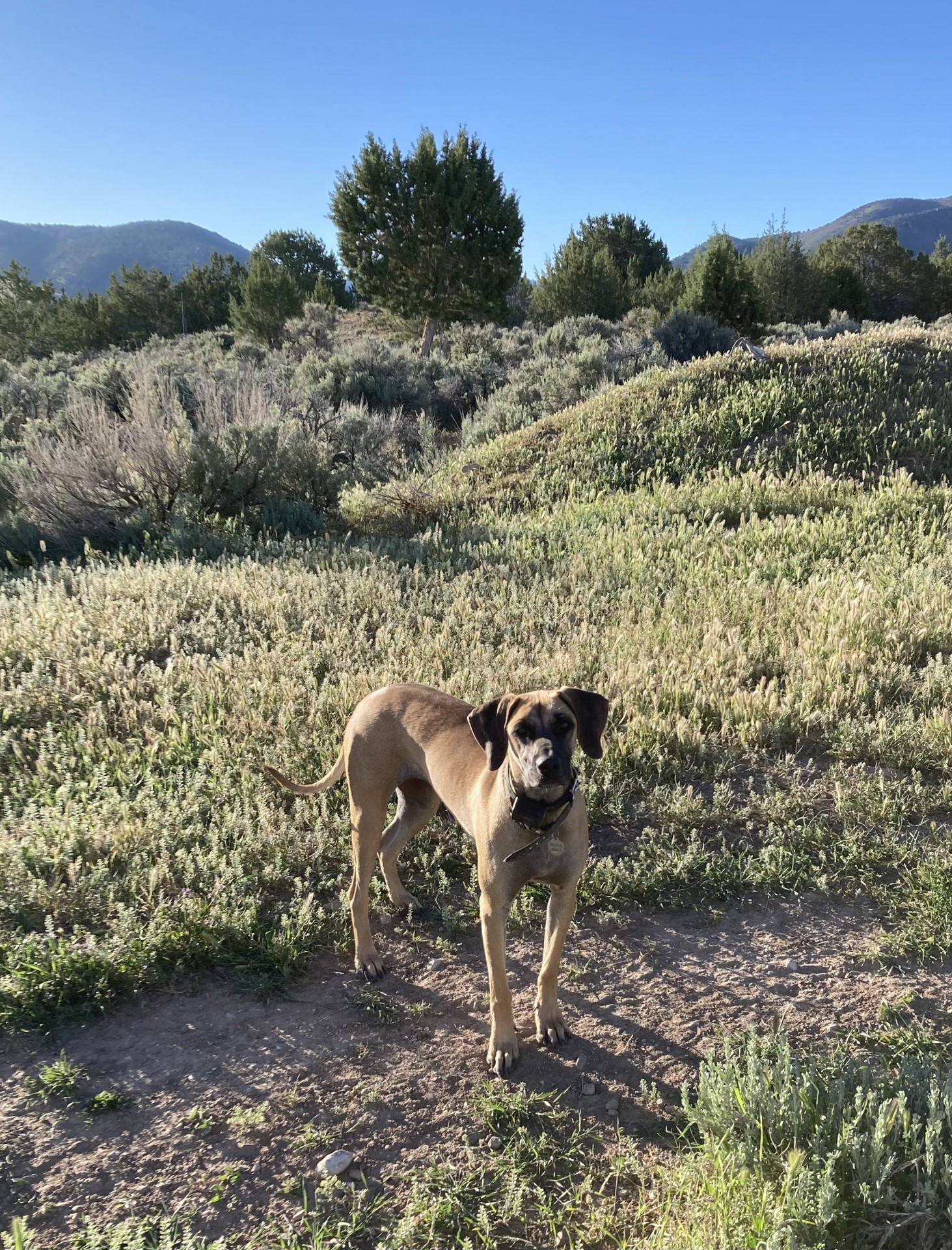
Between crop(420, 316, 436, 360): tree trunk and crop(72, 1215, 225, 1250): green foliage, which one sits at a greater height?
crop(420, 316, 436, 360): tree trunk

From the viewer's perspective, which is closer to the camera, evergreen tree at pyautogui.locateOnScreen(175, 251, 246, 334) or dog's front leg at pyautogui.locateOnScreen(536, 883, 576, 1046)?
dog's front leg at pyautogui.locateOnScreen(536, 883, 576, 1046)

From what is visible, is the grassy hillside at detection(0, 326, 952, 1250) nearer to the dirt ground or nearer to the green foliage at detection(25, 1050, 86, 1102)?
the dirt ground

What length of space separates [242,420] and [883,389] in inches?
395

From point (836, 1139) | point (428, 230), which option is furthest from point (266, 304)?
point (836, 1139)

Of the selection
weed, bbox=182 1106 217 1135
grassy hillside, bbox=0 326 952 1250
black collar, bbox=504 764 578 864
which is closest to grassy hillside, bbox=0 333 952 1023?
grassy hillside, bbox=0 326 952 1250

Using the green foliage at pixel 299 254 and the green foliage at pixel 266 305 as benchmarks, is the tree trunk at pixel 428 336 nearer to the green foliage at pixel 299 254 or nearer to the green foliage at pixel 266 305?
the green foliage at pixel 266 305

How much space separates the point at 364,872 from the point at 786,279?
39687 mm

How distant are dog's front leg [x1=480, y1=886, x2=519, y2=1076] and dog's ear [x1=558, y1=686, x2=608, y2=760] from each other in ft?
2.05

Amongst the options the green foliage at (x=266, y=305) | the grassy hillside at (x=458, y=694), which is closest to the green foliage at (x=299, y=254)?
the green foliage at (x=266, y=305)

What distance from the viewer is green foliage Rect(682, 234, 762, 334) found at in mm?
23984

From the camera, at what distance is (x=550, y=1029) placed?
9.19 feet

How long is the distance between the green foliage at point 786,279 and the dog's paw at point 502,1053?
1498 inches

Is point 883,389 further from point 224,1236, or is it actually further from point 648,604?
point 224,1236

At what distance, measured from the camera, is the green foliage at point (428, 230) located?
2645cm
